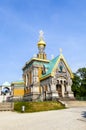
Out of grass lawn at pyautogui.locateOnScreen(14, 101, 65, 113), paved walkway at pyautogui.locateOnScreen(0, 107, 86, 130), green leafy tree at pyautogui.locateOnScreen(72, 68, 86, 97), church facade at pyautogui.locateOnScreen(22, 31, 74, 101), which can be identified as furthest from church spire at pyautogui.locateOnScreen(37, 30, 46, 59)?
paved walkway at pyautogui.locateOnScreen(0, 107, 86, 130)

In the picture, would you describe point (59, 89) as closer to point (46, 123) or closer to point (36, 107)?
point (36, 107)

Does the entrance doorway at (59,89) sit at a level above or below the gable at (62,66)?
below

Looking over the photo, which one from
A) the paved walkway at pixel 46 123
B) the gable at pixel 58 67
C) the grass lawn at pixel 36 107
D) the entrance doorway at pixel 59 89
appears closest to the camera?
the paved walkway at pixel 46 123

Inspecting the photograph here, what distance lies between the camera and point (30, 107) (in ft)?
83.4

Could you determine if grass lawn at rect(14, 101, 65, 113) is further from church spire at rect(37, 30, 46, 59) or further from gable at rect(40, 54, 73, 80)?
church spire at rect(37, 30, 46, 59)

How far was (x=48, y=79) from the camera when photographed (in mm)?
38531

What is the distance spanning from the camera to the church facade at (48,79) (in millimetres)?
37875

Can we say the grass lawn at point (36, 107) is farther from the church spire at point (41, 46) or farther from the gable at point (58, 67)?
the church spire at point (41, 46)

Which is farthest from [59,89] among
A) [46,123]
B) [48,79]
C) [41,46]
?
[46,123]

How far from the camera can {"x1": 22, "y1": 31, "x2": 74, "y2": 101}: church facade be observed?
3788 centimetres

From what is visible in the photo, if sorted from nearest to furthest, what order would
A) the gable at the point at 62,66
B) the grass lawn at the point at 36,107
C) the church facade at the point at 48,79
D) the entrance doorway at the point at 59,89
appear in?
the grass lawn at the point at 36,107, the church facade at the point at 48,79, the gable at the point at 62,66, the entrance doorway at the point at 59,89

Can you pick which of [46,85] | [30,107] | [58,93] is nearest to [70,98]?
[58,93]

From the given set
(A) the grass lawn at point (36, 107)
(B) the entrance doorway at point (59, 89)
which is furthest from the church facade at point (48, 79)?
(A) the grass lawn at point (36, 107)

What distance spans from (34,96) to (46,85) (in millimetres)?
3722
